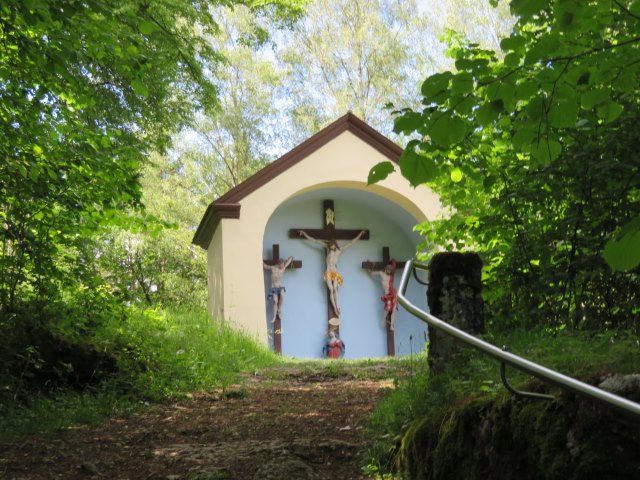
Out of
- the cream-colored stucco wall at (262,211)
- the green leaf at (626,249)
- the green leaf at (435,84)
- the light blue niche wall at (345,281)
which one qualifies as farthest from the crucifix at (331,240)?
the green leaf at (626,249)

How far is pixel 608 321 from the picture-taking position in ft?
15.0

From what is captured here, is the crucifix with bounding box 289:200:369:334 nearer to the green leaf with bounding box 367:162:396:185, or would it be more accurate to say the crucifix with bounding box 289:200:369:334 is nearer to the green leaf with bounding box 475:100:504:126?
the green leaf with bounding box 475:100:504:126

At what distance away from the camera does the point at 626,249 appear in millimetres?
1726

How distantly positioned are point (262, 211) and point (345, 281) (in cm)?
282

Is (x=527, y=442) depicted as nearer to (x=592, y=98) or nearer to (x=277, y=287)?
(x=592, y=98)

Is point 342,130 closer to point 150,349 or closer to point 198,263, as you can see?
point 150,349

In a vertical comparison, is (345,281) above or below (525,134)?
above

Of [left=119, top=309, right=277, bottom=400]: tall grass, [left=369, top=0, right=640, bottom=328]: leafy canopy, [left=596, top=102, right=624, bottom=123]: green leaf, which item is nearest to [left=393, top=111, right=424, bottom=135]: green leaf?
[left=369, top=0, right=640, bottom=328]: leafy canopy

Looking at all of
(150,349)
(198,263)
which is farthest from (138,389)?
(198,263)

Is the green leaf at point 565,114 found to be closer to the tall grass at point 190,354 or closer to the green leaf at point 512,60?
the green leaf at point 512,60

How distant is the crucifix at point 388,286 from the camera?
14.1m

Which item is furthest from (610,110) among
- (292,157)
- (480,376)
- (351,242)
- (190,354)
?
(351,242)

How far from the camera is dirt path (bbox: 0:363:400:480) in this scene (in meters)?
3.87

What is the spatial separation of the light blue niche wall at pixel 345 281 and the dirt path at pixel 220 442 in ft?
24.1
